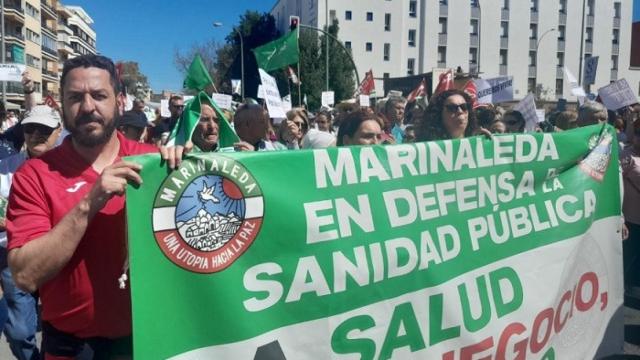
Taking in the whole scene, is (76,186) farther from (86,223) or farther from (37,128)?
(37,128)

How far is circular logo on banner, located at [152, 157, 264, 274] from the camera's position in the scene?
2.13m

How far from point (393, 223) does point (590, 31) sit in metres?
72.4

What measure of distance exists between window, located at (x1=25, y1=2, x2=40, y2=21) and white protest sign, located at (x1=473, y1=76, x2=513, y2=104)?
229 ft

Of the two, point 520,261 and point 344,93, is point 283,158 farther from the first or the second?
point 344,93

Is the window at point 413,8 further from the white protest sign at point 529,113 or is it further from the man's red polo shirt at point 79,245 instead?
the man's red polo shirt at point 79,245

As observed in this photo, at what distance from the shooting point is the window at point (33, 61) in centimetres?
6978

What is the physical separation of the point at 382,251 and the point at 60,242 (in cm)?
127

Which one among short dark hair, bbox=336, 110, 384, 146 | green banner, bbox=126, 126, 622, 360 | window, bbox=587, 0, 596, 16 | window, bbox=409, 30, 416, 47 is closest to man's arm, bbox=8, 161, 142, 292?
green banner, bbox=126, 126, 622, 360

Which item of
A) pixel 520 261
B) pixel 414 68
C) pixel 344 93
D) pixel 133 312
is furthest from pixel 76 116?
pixel 414 68

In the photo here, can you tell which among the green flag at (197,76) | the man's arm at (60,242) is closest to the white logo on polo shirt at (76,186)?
the man's arm at (60,242)

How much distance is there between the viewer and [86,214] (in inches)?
76.1

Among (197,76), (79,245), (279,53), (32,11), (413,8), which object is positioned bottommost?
(79,245)

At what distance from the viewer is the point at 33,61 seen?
72250mm

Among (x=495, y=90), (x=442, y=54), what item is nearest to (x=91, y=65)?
(x=495, y=90)
